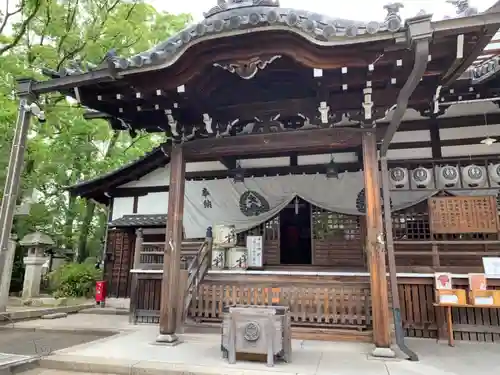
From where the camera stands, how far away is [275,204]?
9.25 meters

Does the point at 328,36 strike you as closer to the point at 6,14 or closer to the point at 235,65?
the point at 235,65

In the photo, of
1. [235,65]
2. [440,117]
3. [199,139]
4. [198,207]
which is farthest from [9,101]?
[440,117]

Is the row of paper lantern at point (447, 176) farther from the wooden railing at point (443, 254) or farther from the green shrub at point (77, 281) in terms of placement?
the green shrub at point (77, 281)

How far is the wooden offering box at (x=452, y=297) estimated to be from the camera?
608cm

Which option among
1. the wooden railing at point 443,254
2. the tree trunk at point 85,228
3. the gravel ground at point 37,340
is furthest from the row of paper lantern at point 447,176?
the tree trunk at point 85,228

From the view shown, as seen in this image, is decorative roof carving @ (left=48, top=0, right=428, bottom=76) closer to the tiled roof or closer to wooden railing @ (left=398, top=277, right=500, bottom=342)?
wooden railing @ (left=398, top=277, right=500, bottom=342)

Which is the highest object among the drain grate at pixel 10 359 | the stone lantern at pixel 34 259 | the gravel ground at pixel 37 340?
the stone lantern at pixel 34 259

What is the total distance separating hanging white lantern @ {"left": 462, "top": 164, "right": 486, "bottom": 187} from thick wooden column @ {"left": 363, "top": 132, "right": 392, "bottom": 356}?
3467 millimetres

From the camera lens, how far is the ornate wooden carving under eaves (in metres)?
4.93

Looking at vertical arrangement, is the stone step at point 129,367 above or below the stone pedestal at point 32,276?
below

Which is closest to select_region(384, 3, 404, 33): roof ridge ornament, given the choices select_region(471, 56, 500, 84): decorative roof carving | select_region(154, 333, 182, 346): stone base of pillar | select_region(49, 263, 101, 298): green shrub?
select_region(471, 56, 500, 84): decorative roof carving

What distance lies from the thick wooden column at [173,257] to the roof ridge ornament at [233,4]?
2.35 m

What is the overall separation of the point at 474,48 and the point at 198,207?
7311 mm

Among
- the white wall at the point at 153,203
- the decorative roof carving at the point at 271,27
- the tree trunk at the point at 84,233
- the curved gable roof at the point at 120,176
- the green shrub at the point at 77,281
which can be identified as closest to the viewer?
the decorative roof carving at the point at 271,27
